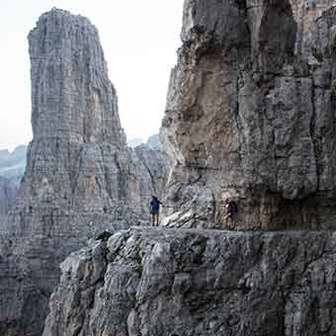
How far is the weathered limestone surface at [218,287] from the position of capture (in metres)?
14.5

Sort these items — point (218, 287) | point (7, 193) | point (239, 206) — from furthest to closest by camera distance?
point (7, 193)
point (239, 206)
point (218, 287)

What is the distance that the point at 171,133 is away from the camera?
19578mm

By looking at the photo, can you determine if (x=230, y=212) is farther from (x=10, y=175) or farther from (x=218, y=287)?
(x=10, y=175)

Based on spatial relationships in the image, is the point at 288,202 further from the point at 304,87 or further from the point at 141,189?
the point at 141,189

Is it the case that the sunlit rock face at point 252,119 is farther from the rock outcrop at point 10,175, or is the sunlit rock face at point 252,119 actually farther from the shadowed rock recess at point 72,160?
the rock outcrop at point 10,175

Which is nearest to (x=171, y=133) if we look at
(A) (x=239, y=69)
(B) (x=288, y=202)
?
(A) (x=239, y=69)

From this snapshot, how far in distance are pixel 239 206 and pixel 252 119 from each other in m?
2.64

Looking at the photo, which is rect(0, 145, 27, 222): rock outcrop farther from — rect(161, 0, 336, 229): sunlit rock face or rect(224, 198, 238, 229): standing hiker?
rect(224, 198, 238, 229): standing hiker

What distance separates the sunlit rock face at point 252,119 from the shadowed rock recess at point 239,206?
4 cm

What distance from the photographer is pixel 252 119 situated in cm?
1684

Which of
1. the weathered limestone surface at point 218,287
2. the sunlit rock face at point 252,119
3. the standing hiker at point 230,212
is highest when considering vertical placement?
the sunlit rock face at point 252,119

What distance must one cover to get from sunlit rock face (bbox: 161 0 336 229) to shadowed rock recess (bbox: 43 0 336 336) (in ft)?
0.12

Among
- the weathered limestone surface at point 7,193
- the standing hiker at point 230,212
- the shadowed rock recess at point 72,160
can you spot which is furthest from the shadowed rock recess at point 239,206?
the weathered limestone surface at point 7,193

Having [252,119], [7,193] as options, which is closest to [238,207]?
[252,119]
